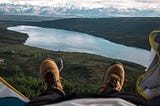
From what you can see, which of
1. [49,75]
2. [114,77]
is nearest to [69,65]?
[114,77]

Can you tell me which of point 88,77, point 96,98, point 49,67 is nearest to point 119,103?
point 96,98

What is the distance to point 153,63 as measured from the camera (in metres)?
2.46

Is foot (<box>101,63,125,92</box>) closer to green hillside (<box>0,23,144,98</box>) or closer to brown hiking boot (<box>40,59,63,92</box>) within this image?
brown hiking boot (<box>40,59,63,92</box>)

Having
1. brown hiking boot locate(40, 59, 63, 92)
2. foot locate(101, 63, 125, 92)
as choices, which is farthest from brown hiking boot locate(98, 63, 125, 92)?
brown hiking boot locate(40, 59, 63, 92)

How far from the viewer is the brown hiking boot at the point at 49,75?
3448mm

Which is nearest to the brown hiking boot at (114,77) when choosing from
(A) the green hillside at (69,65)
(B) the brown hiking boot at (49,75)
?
(B) the brown hiking boot at (49,75)

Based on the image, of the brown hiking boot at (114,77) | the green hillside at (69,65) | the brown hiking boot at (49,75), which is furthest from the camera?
the green hillside at (69,65)

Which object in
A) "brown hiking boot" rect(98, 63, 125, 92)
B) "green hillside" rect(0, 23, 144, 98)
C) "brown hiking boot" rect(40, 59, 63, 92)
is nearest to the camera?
"brown hiking boot" rect(40, 59, 63, 92)

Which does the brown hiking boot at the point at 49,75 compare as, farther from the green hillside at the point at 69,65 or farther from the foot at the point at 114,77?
the green hillside at the point at 69,65

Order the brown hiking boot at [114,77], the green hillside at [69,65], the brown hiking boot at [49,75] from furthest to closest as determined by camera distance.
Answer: the green hillside at [69,65], the brown hiking boot at [114,77], the brown hiking boot at [49,75]

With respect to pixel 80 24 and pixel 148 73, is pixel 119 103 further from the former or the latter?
pixel 80 24

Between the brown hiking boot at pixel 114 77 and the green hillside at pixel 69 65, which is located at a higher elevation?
the brown hiking boot at pixel 114 77

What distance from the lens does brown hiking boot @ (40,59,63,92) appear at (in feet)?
11.3

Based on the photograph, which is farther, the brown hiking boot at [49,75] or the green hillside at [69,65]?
the green hillside at [69,65]
